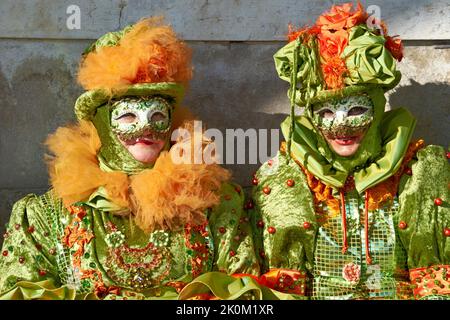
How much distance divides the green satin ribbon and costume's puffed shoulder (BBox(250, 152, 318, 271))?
0.29 ft

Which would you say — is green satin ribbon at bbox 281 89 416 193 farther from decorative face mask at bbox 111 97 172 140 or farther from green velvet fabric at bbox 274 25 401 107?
decorative face mask at bbox 111 97 172 140

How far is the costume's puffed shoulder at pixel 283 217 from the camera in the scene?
4492 millimetres

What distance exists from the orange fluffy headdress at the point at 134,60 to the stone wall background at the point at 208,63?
618 mm

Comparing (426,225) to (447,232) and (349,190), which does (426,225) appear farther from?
(349,190)

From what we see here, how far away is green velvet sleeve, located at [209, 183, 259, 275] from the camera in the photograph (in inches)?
174

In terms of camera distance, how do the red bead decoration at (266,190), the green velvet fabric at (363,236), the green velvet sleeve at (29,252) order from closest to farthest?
1. the green velvet sleeve at (29,252)
2. the green velvet fabric at (363,236)
3. the red bead decoration at (266,190)

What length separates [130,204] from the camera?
14.4 ft

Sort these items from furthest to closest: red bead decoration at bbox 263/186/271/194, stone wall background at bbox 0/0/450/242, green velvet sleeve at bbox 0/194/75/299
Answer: stone wall background at bbox 0/0/450/242, red bead decoration at bbox 263/186/271/194, green velvet sleeve at bbox 0/194/75/299

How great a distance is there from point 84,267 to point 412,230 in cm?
126

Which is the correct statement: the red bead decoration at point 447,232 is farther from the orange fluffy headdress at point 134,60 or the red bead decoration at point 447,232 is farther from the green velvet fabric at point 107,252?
the orange fluffy headdress at point 134,60

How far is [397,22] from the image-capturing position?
512 centimetres

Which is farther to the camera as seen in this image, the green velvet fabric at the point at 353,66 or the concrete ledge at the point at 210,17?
the concrete ledge at the point at 210,17

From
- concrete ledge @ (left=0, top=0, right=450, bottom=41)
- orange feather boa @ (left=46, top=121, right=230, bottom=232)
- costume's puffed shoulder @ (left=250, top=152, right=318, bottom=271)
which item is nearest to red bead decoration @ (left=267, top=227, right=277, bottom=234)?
costume's puffed shoulder @ (left=250, top=152, right=318, bottom=271)

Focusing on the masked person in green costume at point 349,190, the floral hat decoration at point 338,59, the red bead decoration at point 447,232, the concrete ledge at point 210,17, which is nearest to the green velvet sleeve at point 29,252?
the masked person in green costume at point 349,190
